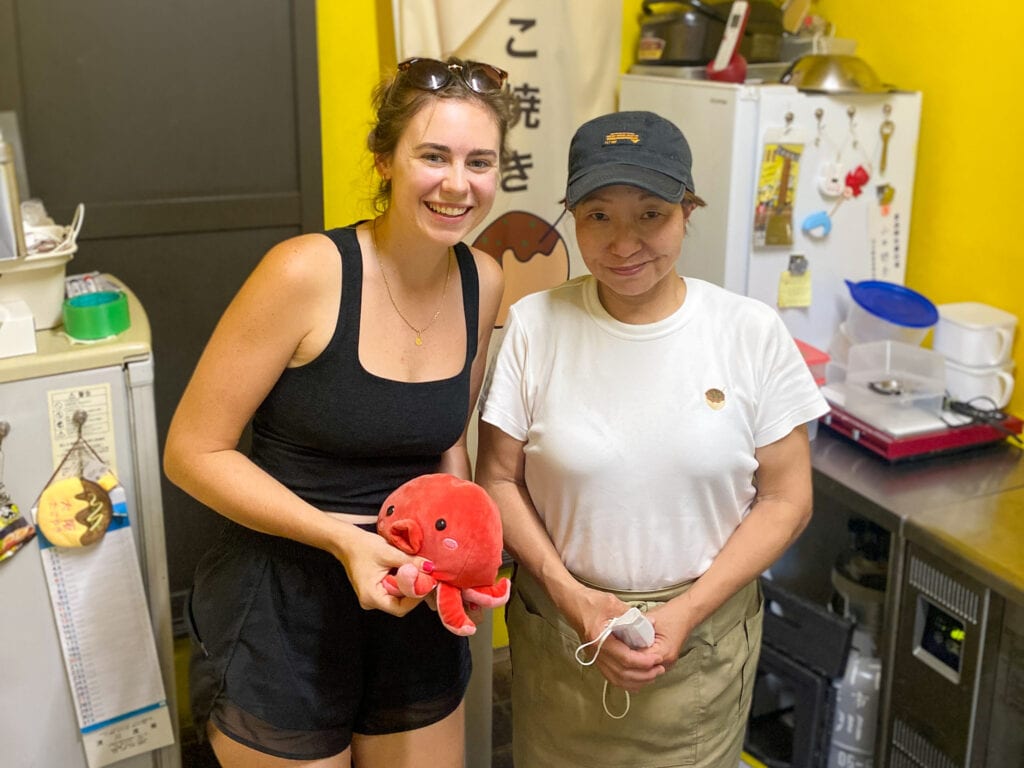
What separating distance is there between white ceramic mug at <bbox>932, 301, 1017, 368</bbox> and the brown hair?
3.94 ft

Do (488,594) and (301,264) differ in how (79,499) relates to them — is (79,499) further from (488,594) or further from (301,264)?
(488,594)

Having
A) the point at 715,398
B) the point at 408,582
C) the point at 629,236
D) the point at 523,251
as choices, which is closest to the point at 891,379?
the point at 523,251

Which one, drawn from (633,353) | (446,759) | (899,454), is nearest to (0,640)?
(446,759)

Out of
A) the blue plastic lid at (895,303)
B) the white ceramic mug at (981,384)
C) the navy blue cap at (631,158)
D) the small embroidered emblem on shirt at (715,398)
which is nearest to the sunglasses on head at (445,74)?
the navy blue cap at (631,158)

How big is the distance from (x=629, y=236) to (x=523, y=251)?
121 centimetres

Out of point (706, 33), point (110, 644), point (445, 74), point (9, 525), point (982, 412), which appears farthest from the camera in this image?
point (706, 33)

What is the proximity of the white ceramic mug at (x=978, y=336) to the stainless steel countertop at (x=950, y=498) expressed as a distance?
7.1 inches

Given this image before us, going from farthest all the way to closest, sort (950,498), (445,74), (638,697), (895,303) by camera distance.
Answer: (895,303) < (950,498) < (638,697) < (445,74)

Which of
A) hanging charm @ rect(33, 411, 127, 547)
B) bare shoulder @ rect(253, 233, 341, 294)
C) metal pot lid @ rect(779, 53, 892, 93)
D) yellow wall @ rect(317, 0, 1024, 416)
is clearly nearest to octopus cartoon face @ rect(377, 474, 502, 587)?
bare shoulder @ rect(253, 233, 341, 294)

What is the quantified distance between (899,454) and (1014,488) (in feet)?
0.69

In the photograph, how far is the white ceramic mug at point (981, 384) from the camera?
2.20 metres

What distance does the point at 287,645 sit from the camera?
1.40m

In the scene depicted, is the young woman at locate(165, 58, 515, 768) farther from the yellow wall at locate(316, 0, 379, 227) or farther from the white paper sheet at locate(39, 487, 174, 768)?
the yellow wall at locate(316, 0, 379, 227)

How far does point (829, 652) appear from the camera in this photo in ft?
6.86
